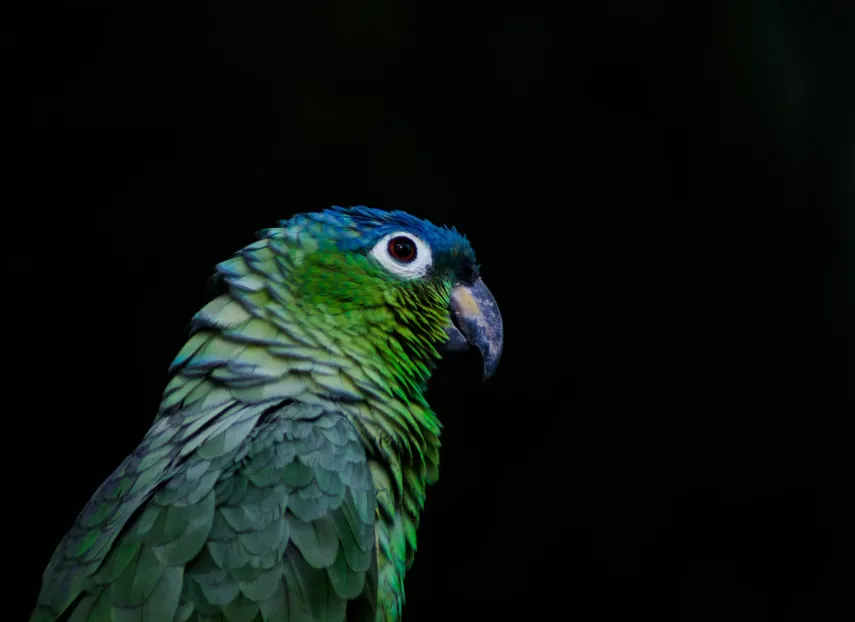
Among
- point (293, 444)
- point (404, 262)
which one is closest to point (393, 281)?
point (404, 262)

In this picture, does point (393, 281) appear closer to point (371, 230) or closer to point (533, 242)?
point (371, 230)

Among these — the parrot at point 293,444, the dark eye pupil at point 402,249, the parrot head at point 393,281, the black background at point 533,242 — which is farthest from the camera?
the black background at point 533,242

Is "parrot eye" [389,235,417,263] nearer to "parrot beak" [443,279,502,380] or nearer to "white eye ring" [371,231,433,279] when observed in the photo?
"white eye ring" [371,231,433,279]

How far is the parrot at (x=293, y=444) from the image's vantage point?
5.51 feet

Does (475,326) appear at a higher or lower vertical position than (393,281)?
lower

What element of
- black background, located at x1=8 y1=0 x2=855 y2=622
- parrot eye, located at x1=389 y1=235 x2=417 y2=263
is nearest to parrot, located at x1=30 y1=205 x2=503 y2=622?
parrot eye, located at x1=389 y1=235 x2=417 y2=263

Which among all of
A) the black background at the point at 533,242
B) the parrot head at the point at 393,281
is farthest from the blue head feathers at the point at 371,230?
the black background at the point at 533,242

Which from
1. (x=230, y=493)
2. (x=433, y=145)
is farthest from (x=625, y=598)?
(x=230, y=493)

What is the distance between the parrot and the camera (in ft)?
5.51

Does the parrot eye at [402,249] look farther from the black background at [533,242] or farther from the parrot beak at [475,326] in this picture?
the black background at [533,242]

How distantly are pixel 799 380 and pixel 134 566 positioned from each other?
10.2 feet

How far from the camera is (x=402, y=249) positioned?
2.19 m

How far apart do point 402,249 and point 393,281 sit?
0.33ft

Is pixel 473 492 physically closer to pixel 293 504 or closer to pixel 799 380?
pixel 799 380
